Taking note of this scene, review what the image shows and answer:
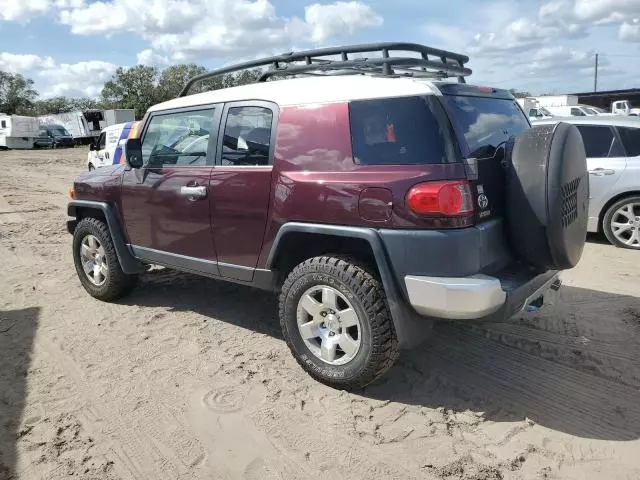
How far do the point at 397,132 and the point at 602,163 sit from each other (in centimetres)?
502

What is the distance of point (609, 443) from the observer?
2.80 metres

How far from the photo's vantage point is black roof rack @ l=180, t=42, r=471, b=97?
11.4 feet

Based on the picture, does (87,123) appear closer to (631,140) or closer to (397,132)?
(631,140)

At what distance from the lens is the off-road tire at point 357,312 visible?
3084 mm

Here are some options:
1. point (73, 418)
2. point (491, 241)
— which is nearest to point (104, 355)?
point (73, 418)

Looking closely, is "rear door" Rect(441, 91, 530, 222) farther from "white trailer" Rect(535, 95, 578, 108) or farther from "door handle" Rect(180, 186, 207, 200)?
"white trailer" Rect(535, 95, 578, 108)

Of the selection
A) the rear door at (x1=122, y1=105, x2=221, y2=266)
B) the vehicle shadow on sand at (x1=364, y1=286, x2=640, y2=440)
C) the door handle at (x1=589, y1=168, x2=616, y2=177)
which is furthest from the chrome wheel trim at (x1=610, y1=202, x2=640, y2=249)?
the rear door at (x1=122, y1=105, x2=221, y2=266)

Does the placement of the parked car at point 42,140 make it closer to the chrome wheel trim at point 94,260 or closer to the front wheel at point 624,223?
the chrome wheel trim at point 94,260

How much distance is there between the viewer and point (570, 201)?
10.2 ft

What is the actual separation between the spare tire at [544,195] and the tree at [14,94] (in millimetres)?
73534

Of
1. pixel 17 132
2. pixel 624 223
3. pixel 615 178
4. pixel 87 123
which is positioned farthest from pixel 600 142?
pixel 87 123

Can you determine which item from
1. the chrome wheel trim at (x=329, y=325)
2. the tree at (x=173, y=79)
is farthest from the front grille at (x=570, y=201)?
the tree at (x=173, y=79)

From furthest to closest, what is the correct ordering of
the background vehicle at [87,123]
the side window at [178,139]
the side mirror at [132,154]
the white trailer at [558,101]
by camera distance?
1. the background vehicle at [87,123]
2. the white trailer at [558,101]
3. the side mirror at [132,154]
4. the side window at [178,139]

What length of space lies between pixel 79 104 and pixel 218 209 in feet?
245
